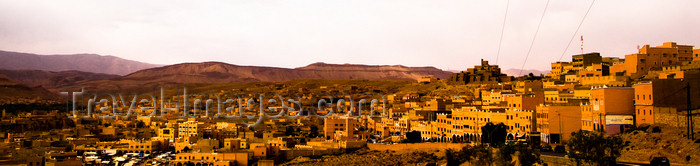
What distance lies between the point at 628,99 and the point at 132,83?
126 meters

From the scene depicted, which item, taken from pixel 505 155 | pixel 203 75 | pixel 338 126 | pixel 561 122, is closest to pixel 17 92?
pixel 203 75

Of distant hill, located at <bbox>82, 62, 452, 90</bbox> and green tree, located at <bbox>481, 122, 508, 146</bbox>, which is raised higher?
distant hill, located at <bbox>82, 62, 452, 90</bbox>

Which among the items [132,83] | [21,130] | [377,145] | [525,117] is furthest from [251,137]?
[132,83]

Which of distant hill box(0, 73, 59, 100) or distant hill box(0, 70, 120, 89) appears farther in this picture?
distant hill box(0, 70, 120, 89)

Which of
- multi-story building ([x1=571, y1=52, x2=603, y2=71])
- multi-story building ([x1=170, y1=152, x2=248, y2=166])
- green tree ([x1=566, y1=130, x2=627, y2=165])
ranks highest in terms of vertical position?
multi-story building ([x1=571, y1=52, x2=603, y2=71])

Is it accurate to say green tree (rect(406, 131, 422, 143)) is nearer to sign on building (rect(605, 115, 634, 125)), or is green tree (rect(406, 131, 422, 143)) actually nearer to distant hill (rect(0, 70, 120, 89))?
sign on building (rect(605, 115, 634, 125))

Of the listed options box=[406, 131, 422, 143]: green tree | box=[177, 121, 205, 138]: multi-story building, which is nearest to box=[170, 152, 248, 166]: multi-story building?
box=[406, 131, 422, 143]: green tree

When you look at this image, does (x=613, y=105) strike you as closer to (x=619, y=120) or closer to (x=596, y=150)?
(x=619, y=120)

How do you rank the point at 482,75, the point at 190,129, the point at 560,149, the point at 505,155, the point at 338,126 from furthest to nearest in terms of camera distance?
1. the point at 482,75
2. the point at 190,129
3. the point at 338,126
4. the point at 560,149
5. the point at 505,155

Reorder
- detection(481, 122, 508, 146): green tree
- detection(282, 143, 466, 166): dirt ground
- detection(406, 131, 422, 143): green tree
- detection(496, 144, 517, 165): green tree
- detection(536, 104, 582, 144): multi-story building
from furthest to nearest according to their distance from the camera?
1. detection(406, 131, 422, 143): green tree
2. detection(282, 143, 466, 166): dirt ground
3. detection(481, 122, 508, 146): green tree
4. detection(536, 104, 582, 144): multi-story building
5. detection(496, 144, 517, 165): green tree

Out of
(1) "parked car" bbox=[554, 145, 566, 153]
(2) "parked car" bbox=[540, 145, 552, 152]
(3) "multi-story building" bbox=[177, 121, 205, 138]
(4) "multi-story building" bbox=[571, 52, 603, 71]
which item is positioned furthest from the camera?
(4) "multi-story building" bbox=[571, 52, 603, 71]

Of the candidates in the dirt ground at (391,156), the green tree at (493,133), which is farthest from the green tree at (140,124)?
the green tree at (493,133)

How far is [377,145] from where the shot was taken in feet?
145

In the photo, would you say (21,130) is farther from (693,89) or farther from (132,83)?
(132,83)
